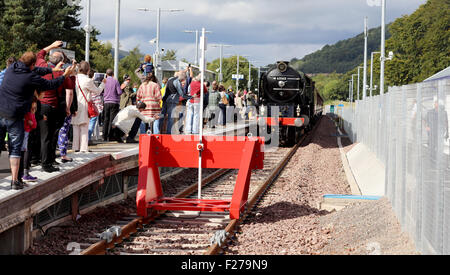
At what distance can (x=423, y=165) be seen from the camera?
267 inches

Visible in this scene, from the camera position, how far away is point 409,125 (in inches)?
322

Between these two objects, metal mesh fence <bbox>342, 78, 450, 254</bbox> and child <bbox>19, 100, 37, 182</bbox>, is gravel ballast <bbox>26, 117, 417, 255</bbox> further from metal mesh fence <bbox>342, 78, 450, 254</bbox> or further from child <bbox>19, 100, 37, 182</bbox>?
child <bbox>19, 100, 37, 182</bbox>

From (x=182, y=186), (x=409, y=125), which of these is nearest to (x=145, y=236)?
(x=409, y=125)

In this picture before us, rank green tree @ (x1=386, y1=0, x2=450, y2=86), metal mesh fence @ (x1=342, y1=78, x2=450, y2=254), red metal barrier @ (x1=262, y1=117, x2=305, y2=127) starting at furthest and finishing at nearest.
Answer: green tree @ (x1=386, y1=0, x2=450, y2=86) → red metal barrier @ (x1=262, y1=117, x2=305, y2=127) → metal mesh fence @ (x1=342, y1=78, x2=450, y2=254)

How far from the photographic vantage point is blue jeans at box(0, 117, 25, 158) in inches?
311

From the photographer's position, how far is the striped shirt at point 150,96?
13.2 m

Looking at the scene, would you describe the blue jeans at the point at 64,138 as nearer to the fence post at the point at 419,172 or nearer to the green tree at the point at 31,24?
the fence post at the point at 419,172

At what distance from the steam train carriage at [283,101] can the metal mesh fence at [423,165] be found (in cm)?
1509

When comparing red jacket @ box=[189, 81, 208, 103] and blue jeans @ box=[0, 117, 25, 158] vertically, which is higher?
red jacket @ box=[189, 81, 208, 103]

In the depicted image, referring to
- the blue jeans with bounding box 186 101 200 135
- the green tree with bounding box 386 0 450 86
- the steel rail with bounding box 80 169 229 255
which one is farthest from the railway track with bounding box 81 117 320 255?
the green tree with bounding box 386 0 450 86

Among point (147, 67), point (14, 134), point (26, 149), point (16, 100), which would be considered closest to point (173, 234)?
point (26, 149)

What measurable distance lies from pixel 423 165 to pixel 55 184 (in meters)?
4.92

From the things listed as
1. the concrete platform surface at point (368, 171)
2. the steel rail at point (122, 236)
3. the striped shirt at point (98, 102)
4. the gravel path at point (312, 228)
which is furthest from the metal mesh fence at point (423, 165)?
the striped shirt at point (98, 102)
